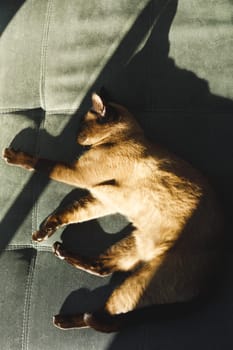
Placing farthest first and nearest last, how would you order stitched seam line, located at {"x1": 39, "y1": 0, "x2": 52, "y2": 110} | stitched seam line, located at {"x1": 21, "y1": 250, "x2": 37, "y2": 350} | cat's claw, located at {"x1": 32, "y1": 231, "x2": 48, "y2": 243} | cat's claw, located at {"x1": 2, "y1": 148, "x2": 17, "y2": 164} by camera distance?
stitched seam line, located at {"x1": 39, "y1": 0, "x2": 52, "y2": 110} < cat's claw, located at {"x1": 2, "y1": 148, "x2": 17, "y2": 164} < cat's claw, located at {"x1": 32, "y1": 231, "x2": 48, "y2": 243} < stitched seam line, located at {"x1": 21, "y1": 250, "x2": 37, "y2": 350}

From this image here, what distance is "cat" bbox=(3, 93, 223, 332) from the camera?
65.1 inches

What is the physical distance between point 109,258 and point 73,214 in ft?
0.81

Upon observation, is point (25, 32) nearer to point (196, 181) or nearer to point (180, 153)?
point (180, 153)

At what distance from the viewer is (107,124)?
1958 millimetres

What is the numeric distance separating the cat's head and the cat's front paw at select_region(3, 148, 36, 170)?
24cm

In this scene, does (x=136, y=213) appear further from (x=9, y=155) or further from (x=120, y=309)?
(x=9, y=155)

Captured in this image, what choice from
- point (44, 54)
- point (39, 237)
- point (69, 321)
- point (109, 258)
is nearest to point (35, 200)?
point (39, 237)

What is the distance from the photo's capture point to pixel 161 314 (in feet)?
5.29


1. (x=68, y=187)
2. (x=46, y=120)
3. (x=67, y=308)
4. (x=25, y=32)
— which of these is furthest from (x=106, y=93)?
(x=67, y=308)

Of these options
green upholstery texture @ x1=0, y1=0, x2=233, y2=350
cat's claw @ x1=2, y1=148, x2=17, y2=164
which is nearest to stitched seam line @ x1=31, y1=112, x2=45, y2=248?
green upholstery texture @ x1=0, y1=0, x2=233, y2=350

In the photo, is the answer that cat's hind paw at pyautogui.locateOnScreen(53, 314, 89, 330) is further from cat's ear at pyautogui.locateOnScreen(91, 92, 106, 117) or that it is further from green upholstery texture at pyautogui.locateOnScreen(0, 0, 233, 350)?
cat's ear at pyautogui.locateOnScreen(91, 92, 106, 117)

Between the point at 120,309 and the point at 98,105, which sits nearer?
the point at 120,309

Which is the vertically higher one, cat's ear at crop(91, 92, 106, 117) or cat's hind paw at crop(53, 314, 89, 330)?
cat's ear at crop(91, 92, 106, 117)

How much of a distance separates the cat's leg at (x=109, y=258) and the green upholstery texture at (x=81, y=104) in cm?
4
